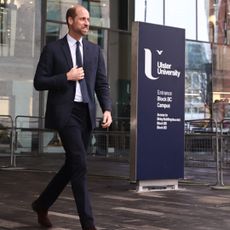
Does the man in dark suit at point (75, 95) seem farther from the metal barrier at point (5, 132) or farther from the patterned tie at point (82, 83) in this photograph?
the metal barrier at point (5, 132)

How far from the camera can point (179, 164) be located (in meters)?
9.20

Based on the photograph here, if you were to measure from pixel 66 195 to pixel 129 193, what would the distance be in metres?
0.99

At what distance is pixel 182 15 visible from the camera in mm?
23672

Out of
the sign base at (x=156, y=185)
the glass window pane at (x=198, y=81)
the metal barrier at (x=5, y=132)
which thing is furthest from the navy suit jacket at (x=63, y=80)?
the glass window pane at (x=198, y=81)

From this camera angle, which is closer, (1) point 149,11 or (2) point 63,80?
(2) point 63,80

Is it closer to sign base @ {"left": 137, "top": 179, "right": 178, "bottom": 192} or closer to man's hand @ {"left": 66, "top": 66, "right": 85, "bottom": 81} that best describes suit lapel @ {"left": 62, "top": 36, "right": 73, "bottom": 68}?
man's hand @ {"left": 66, "top": 66, "right": 85, "bottom": 81}

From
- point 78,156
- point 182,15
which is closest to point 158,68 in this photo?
point 78,156

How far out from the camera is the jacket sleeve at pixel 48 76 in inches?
206

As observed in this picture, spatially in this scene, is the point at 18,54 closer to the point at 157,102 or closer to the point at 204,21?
the point at 204,21

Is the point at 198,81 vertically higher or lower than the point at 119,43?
lower

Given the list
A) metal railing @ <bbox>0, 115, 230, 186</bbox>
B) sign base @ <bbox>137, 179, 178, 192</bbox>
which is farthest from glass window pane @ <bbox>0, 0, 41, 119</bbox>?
sign base @ <bbox>137, 179, 178, 192</bbox>

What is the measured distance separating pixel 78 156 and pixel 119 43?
17.6 m

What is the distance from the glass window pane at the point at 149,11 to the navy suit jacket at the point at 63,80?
17.3m

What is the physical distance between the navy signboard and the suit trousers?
3421 mm
